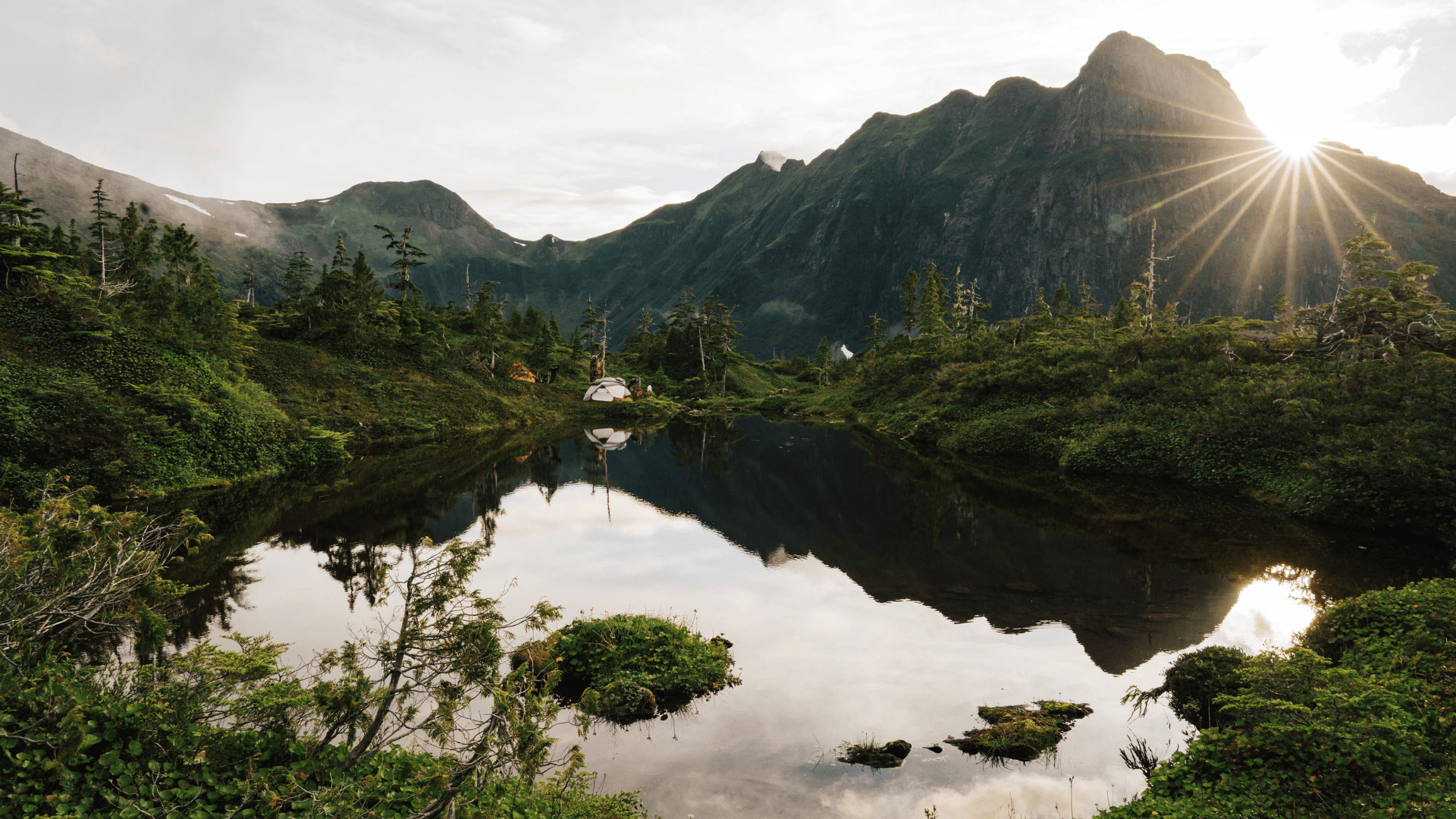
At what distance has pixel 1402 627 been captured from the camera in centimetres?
1346

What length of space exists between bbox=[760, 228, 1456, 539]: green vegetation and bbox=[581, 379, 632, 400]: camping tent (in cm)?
3669

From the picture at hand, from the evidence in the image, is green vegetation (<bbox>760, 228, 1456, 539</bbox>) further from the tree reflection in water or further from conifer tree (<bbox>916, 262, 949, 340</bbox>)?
conifer tree (<bbox>916, 262, 949, 340</bbox>)

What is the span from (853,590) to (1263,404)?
27.4m

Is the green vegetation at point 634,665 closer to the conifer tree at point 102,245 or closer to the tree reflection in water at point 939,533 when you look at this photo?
the tree reflection in water at point 939,533

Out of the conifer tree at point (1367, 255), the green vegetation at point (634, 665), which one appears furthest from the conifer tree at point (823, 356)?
the green vegetation at point (634, 665)

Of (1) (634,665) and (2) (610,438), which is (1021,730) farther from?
(2) (610,438)

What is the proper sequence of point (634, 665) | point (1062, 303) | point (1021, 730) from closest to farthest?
point (1021, 730) < point (634, 665) < point (1062, 303)

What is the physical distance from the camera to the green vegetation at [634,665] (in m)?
13.8

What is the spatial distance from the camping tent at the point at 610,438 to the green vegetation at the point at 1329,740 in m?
48.0

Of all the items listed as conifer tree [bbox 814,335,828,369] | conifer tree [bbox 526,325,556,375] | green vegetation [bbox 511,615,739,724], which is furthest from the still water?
conifer tree [bbox 814,335,828,369]

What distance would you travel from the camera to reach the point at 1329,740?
9.34m

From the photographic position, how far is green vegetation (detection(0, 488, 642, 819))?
700 centimetres

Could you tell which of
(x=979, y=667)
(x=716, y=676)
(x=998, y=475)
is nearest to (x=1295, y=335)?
(x=998, y=475)

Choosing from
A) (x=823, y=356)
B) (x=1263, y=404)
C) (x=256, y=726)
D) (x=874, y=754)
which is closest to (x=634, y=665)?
(x=874, y=754)
